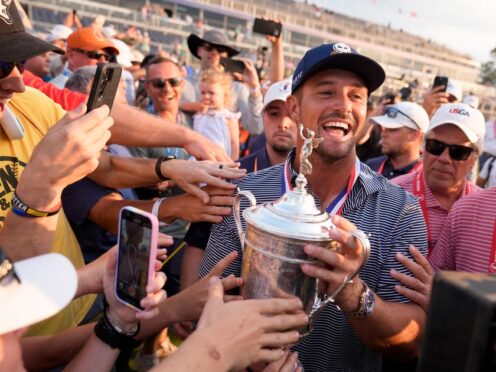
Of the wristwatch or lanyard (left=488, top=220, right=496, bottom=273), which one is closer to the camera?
the wristwatch

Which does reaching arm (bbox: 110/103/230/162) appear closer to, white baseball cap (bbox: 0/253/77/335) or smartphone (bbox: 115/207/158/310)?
smartphone (bbox: 115/207/158/310)

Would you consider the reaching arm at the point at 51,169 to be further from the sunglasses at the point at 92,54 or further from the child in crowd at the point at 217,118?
the sunglasses at the point at 92,54

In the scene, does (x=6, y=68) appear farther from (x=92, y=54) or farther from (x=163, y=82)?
(x=92, y=54)

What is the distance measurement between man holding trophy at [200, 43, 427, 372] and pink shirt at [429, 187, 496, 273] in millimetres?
529

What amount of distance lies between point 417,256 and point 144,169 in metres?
1.43

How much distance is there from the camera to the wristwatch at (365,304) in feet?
5.35

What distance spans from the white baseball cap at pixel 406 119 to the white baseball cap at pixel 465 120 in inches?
64.8

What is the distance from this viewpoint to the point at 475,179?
20.9 feet

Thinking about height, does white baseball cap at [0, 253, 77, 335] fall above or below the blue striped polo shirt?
above

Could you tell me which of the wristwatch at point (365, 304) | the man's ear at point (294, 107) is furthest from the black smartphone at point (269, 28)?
the wristwatch at point (365, 304)

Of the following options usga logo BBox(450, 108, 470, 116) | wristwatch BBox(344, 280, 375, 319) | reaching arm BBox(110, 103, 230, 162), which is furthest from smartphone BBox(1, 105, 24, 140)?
usga logo BBox(450, 108, 470, 116)

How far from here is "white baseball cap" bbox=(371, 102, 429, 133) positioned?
196 inches

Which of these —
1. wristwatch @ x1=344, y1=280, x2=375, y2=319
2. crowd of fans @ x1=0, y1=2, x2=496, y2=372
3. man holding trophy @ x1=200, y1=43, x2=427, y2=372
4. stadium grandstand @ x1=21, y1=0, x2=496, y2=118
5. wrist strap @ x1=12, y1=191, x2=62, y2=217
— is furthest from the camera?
stadium grandstand @ x1=21, y1=0, x2=496, y2=118

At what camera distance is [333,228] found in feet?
4.68
